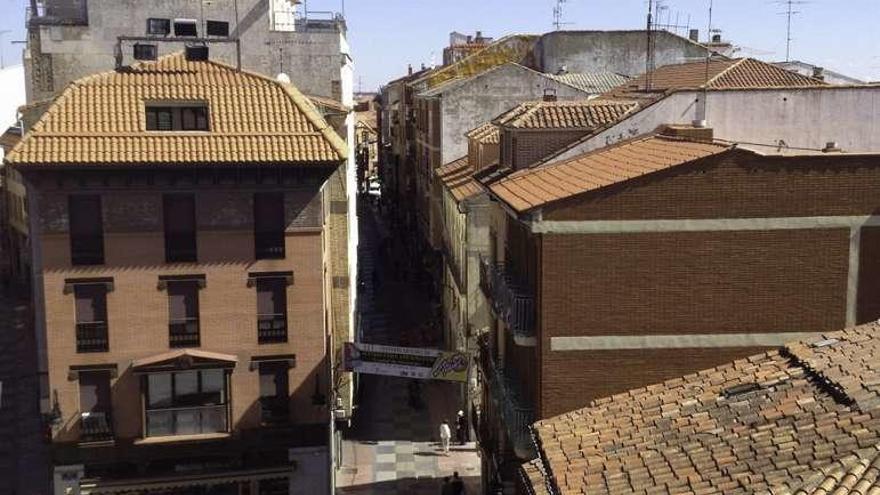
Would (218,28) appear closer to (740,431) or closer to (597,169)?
(597,169)

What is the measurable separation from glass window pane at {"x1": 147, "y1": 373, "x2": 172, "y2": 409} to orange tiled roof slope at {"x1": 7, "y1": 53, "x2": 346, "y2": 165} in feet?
21.7

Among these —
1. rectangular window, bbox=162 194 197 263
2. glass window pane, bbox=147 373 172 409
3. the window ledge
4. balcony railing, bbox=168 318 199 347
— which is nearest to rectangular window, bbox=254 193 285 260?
rectangular window, bbox=162 194 197 263

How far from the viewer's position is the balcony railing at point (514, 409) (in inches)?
883

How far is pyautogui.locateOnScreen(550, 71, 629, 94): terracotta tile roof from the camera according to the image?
49091mm

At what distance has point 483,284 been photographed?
106ft

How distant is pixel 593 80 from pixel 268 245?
27.1m

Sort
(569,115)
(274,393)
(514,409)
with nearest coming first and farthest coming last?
(514,409) < (569,115) < (274,393)

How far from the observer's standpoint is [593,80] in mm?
51281

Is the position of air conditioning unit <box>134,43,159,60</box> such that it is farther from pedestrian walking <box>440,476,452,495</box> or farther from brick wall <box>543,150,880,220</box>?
brick wall <box>543,150,880,220</box>

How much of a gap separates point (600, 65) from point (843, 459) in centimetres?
4605

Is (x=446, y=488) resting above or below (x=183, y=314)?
below

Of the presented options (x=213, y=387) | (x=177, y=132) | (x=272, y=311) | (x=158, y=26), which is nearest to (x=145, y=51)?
(x=158, y=26)

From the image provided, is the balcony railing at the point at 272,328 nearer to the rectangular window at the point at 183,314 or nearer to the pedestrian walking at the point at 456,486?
the rectangular window at the point at 183,314

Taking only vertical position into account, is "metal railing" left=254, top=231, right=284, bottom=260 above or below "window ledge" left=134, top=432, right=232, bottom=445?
above
